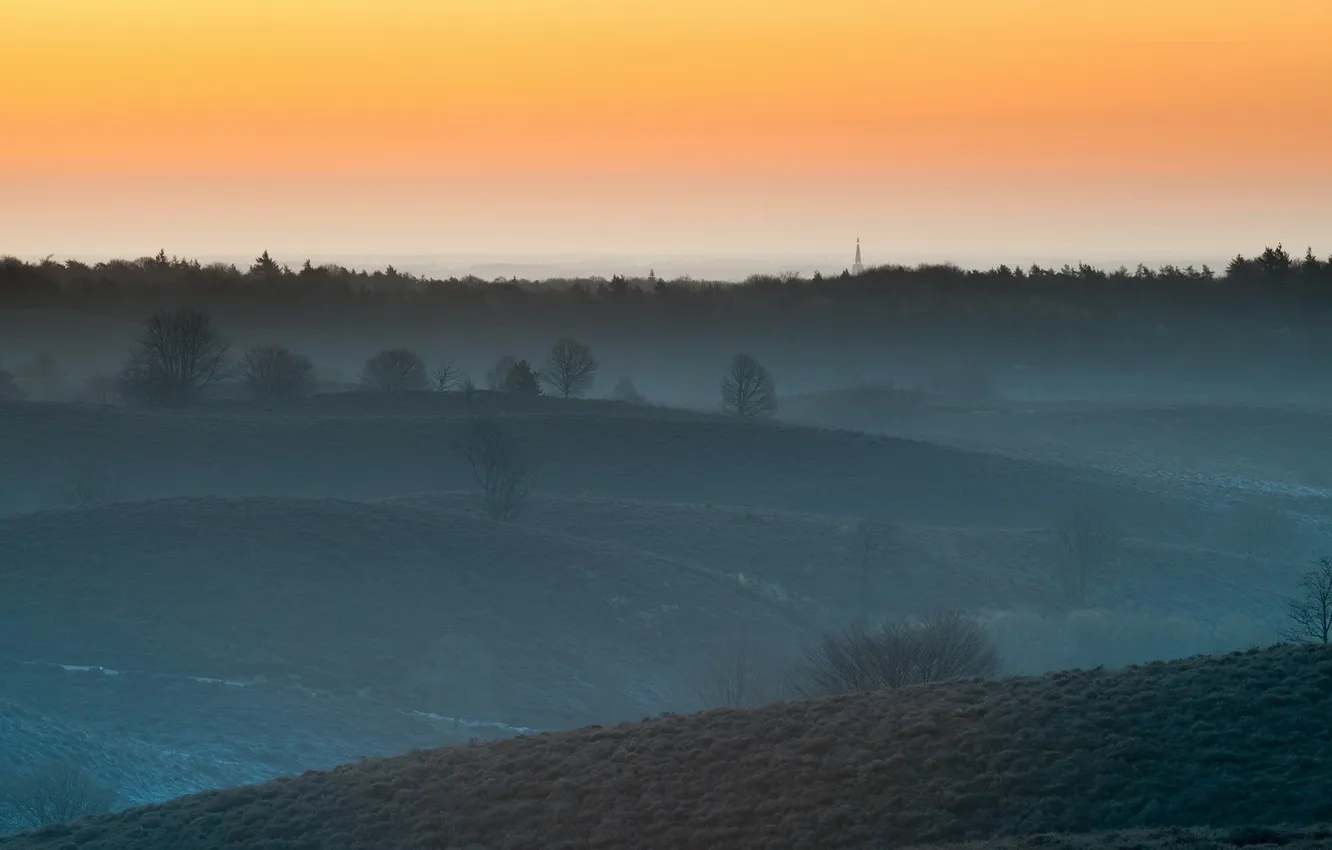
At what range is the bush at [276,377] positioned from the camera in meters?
100

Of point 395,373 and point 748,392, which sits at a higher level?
point 395,373

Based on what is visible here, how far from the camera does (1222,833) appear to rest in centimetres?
1745

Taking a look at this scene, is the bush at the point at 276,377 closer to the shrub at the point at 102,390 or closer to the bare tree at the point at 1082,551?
the shrub at the point at 102,390

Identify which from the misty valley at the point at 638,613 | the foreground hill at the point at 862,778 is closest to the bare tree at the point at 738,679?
the misty valley at the point at 638,613

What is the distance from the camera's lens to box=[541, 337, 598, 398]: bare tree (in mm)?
114438

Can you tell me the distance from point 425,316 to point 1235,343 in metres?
108

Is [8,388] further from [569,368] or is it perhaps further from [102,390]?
[569,368]

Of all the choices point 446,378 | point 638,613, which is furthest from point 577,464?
point 446,378

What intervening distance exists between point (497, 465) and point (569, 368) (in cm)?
4186

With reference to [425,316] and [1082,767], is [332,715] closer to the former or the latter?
[1082,767]

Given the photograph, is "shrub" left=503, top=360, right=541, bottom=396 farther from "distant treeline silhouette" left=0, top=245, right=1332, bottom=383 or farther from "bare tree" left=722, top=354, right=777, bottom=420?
"distant treeline silhouette" left=0, top=245, right=1332, bottom=383

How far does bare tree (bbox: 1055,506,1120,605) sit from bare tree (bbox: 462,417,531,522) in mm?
28662

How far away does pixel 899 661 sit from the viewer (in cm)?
4150

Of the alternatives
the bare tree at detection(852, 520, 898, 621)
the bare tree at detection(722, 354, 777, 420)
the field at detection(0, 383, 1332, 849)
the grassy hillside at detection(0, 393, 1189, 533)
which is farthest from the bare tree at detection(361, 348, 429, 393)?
the bare tree at detection(852, 520, 898, 621)
